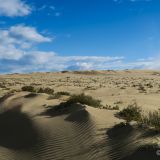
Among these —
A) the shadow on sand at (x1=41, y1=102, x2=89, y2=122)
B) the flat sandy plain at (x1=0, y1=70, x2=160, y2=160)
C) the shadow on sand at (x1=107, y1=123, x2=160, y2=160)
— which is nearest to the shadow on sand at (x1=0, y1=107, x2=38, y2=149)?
the flat sandy plain at (x1=0, y1=70, x2=160, y2=160)

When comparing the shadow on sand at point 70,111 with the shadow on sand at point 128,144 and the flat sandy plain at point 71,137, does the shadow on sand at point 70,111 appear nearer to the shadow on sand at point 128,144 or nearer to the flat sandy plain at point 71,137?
the flat sandy plain at point 71,137

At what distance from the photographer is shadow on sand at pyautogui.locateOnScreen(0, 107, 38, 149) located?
13242mm

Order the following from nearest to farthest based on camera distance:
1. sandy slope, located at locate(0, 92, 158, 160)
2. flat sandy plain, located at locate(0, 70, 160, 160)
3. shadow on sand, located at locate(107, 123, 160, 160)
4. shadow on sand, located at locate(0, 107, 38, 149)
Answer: shadow on sand, located at locate(107, 123, 160, 160) → flat sandy plain, located at locate(0, 70, 160, 160) → sandy slope, located at locate(0, 92, 158, 160) → shadow on sand, located at locate(0, 107, 38, 149)

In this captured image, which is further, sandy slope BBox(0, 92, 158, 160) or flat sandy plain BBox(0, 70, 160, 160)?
sandy slope BBox(0, 92, 158, 160)

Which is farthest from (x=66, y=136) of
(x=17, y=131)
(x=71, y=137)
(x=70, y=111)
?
(x=70, y=111)

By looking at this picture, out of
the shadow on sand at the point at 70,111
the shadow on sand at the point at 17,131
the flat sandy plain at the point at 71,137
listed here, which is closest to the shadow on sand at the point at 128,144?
the flat sandy plain at the point at 71,137

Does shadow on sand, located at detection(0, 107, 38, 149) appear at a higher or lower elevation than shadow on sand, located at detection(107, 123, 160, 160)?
lower

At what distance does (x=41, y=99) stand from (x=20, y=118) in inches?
197

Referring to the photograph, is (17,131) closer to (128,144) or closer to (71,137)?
(71,137)

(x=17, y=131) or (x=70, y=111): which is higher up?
(x=70, y=111)

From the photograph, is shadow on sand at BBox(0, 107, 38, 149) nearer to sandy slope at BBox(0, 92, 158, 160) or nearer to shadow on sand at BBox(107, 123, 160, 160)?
sandy slope at BBox(0, 92, 158, 160)

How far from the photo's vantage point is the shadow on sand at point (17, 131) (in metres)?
13.2

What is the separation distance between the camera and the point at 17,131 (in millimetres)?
15086

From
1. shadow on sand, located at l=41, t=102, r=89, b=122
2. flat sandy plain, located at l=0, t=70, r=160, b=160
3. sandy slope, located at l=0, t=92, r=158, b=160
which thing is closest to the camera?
flat sandy plain, located at l=0, t=70, r=160, b=160
